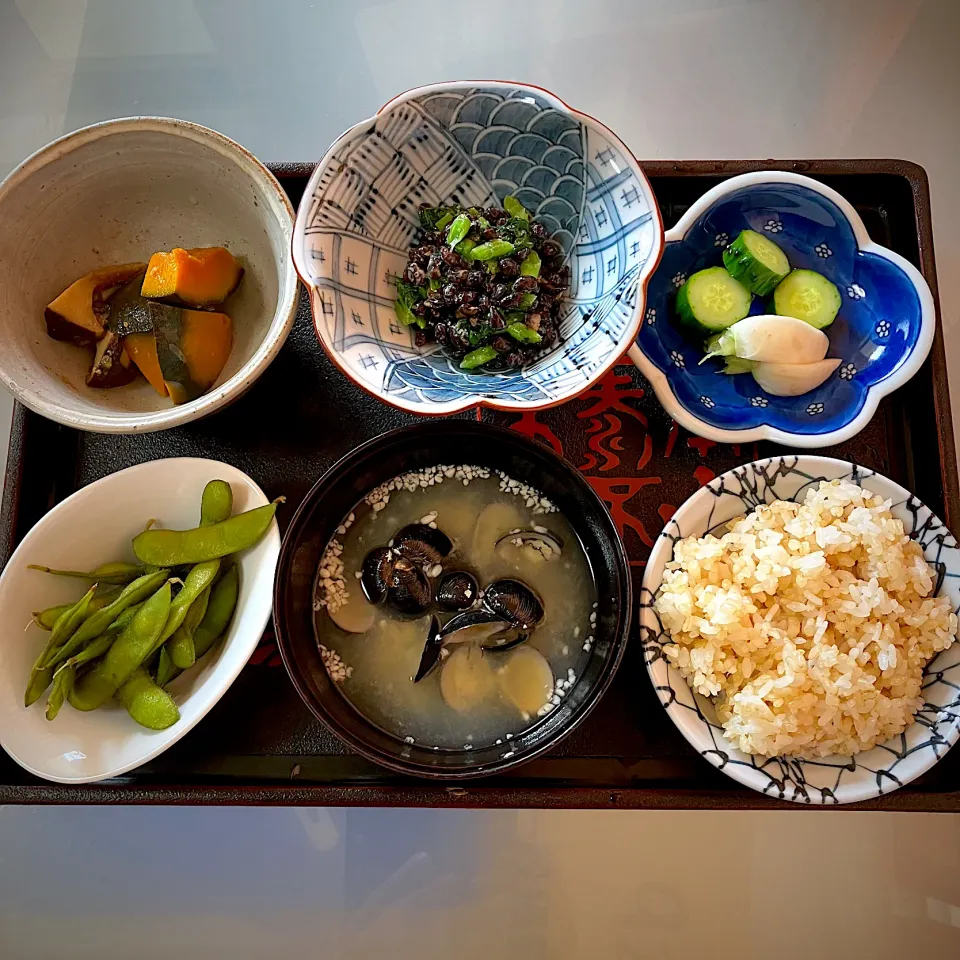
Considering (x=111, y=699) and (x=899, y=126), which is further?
(x=899, y=126)

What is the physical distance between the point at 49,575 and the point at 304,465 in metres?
0.50

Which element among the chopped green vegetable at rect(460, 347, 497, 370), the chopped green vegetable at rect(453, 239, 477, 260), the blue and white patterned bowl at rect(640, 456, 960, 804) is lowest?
the blue and white patterned bowl at rect(640, 456, 960, 804)

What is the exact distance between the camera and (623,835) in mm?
1918

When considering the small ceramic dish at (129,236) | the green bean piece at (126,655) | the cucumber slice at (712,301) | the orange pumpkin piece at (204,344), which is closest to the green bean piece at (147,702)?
the green bean piece at (126,655)

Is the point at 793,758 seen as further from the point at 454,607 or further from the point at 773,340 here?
the point at 773,340

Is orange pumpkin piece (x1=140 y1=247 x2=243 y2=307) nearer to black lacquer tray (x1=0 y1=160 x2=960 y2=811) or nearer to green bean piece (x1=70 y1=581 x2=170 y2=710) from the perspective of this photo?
black lacquer tray (x1=0 y1=160 x2=960 y2=811)

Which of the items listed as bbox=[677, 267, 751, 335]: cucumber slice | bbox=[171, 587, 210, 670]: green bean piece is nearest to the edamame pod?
bbox=[171, 587, 210, 670]: green bean piece

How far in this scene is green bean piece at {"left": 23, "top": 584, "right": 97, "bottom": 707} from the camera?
1.36m

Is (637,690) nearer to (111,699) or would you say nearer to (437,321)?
(437,321)


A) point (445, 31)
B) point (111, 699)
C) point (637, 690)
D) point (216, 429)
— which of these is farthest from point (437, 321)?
point (445, 31)

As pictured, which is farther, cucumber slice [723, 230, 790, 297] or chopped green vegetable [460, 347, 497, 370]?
cucumber slice [723, 230, 790, 297]

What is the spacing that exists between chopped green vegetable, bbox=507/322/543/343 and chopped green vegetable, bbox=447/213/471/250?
184 mm

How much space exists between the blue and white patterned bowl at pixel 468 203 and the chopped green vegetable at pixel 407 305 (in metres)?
0.02

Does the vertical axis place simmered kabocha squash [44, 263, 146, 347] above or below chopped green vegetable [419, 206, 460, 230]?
below
